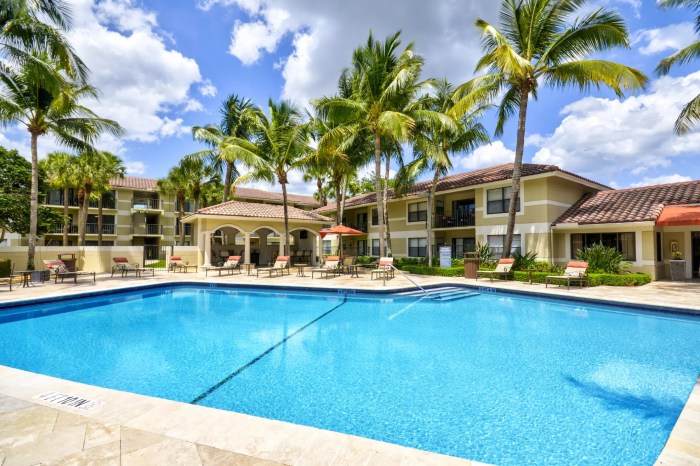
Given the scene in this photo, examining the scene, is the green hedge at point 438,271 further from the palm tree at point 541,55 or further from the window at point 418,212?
the window at point 418,212

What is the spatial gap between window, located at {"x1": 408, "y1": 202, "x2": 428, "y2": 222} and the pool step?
34.7 feet

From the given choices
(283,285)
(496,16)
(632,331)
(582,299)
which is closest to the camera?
(632,331)

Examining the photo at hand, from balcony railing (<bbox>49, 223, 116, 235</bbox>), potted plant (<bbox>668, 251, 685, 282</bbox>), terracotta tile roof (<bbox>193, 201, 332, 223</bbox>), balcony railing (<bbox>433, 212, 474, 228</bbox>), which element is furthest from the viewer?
balcony railing (<bbox>49, 223, 116, 235</bbox>)

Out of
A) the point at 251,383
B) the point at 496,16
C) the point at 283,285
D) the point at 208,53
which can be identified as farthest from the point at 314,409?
the point at 496,16

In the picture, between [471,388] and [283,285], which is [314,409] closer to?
[471,388]

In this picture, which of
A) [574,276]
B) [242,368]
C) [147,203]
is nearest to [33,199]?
[242,368]

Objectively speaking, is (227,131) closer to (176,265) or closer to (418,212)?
(176,265)

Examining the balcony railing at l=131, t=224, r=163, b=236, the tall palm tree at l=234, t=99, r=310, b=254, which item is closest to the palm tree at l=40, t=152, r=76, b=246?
the balcony railing at l=131, t=224, r=163, b=236

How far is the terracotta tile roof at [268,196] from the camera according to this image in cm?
3873

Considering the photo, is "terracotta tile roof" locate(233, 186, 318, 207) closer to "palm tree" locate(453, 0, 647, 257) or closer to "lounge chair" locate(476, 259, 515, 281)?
"palm tree" locate(453, 0, 647, 257)

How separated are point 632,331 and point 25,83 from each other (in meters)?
24.8

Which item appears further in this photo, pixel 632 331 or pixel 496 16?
pixel 496 16

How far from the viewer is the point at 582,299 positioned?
11516 millimetres

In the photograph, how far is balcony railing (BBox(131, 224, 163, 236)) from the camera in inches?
1423
